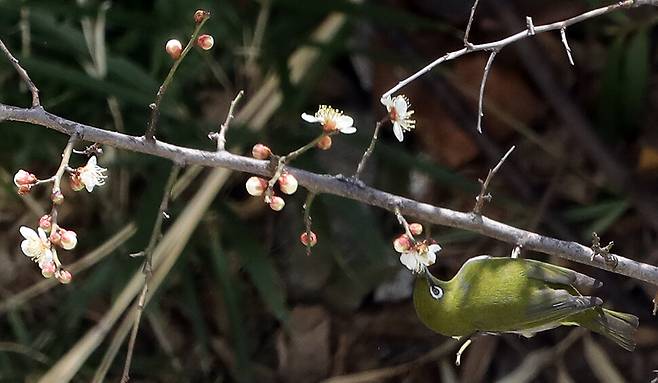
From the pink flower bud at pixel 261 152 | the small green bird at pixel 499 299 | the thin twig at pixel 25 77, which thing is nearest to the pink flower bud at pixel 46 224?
the thin twig at pixel 25 77

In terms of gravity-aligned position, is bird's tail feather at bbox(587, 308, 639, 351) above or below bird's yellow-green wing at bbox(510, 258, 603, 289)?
below

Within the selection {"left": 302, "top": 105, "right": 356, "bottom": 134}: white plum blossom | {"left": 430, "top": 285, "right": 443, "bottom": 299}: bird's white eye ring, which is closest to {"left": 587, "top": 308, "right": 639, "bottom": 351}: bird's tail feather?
{"left": 430, "top": 285, "right": 443, "bottom": 299}: bird's white eye ring

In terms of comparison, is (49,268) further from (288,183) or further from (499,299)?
(499,299)

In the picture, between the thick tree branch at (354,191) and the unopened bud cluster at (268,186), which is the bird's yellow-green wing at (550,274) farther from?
the unopened bud cluster at (268,186)

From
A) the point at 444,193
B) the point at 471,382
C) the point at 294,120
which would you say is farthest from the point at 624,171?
the point at 294,120

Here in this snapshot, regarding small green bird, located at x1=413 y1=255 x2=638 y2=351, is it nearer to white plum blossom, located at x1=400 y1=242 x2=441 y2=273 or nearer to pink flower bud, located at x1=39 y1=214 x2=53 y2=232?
white plum blossom, located at x1=400 y1=242 x2=441 y2=273

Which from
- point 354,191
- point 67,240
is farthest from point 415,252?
point 67,240

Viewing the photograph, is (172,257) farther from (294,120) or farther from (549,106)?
(549,106)
